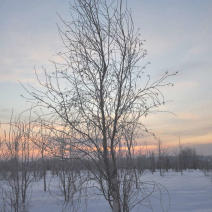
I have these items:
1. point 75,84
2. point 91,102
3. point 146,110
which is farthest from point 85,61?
point 146,110

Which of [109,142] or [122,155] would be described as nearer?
[109,142]

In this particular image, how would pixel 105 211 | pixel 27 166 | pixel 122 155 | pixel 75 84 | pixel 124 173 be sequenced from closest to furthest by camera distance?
pixel 75 84
pixel 124 173
pixel 122 155
pixel 27 166
pixel 105 211

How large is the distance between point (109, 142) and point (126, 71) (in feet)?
3.06

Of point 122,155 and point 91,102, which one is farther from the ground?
point 91,102

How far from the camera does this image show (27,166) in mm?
8484

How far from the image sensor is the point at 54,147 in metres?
3.03

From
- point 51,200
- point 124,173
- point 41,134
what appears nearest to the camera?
point 41,134

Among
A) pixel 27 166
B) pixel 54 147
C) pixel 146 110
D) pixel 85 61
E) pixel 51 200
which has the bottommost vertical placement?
pixel 51 200

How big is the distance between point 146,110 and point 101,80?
673 mm

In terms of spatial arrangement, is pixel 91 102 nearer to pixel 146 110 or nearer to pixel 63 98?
pixel 63 98

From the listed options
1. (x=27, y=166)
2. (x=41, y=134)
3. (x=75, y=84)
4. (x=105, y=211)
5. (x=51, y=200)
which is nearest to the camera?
(x=41, y=134)

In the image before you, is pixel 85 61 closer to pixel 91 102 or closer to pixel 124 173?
pixel 91 102

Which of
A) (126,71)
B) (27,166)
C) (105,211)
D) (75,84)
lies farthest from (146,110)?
(105,211)

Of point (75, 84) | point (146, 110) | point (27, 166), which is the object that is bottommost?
point (27, 166)
